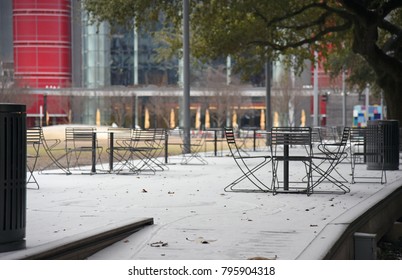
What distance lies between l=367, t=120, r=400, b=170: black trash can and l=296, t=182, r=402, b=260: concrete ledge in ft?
14.0

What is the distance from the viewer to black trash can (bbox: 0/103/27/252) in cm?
723

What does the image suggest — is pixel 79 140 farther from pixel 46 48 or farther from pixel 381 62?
pixel 46 48

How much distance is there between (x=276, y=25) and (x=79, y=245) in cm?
2430

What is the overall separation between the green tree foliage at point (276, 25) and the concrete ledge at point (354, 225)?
12.2 m

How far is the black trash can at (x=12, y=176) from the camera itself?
23.7 ft

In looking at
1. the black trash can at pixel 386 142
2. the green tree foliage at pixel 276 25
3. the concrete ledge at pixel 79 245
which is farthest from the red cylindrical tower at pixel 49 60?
the concrete ledge at pixel 79 245

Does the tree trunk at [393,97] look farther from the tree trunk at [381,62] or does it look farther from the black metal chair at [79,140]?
the black metal chair at [79,140]

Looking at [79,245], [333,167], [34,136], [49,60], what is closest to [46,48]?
[49,60]

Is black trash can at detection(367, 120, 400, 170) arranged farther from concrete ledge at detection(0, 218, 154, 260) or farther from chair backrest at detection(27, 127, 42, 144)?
concrete ledge at detection(0, 218, 154, 260)

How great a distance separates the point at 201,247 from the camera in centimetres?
797

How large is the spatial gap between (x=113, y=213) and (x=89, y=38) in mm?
69389

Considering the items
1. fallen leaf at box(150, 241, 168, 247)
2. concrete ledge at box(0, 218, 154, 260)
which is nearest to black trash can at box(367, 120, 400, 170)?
concrete ledge at box(0, 218, 154, 260)
